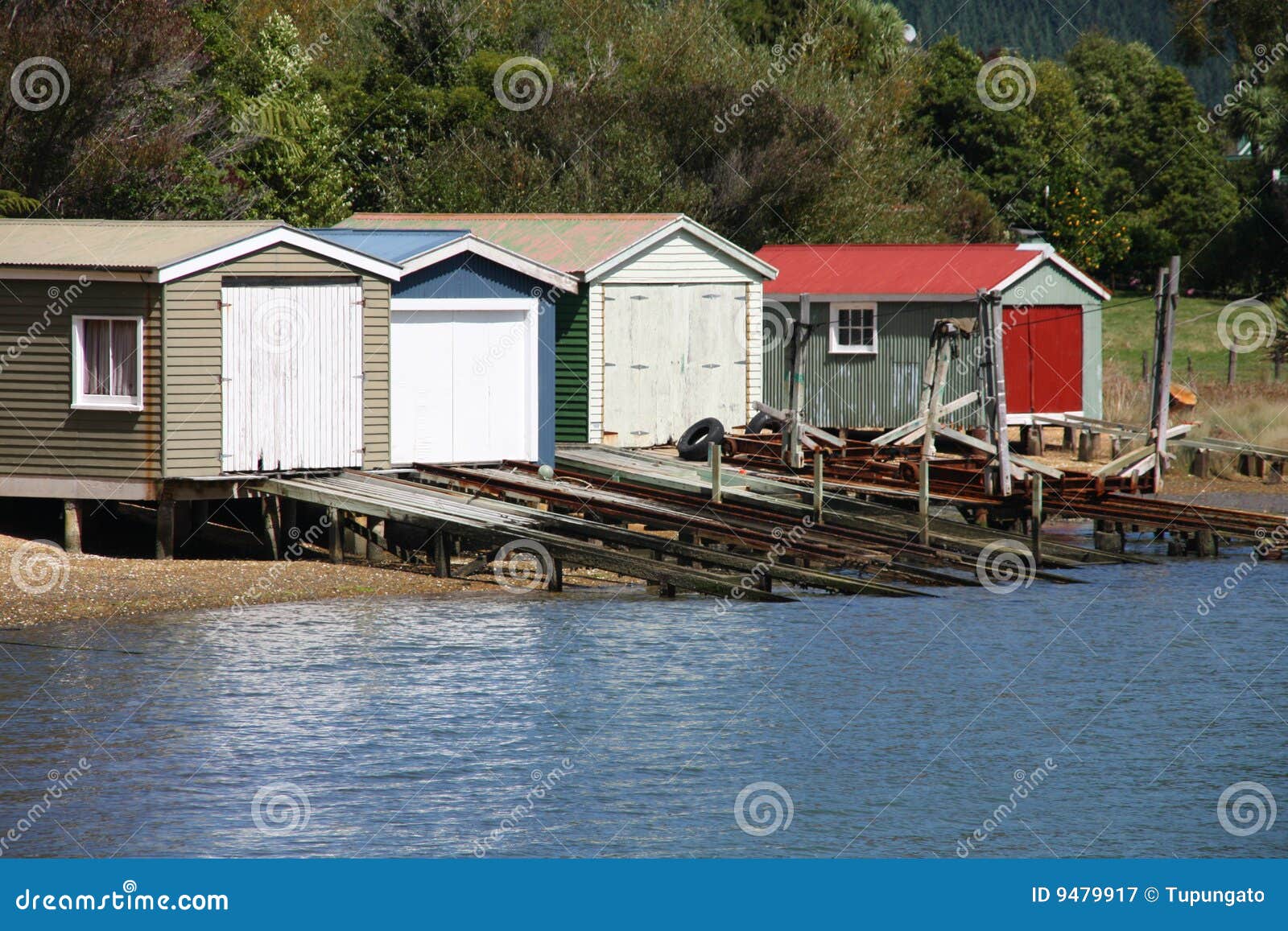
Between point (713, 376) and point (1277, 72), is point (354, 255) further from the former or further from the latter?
point (1277, 72)

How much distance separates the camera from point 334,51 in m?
65.6

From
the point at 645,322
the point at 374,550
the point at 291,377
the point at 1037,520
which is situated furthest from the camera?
the point at 645,322

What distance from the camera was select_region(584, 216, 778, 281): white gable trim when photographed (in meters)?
32.1

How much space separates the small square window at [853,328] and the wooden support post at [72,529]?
58.9 feet

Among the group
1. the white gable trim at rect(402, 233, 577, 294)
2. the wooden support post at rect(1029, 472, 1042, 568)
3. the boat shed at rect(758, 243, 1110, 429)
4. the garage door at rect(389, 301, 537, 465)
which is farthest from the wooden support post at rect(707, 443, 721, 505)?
the boat shed at rect(758, 243, 1110, 429)

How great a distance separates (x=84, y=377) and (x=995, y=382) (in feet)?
45.2

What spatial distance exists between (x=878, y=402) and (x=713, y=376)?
205 inches

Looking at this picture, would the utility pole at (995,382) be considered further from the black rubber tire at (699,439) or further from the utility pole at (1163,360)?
the black rubber tire at (699,439)

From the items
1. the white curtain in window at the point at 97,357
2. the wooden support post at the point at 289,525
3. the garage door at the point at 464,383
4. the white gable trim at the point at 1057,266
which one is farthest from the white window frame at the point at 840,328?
the white curtain in window at the point at 97,357

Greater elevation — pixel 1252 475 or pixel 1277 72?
pixel 1277 72

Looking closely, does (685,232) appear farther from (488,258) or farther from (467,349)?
(467,349)

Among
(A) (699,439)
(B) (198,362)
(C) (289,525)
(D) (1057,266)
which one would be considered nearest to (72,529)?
(B) (198,362)

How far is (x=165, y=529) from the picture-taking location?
24.5 meters

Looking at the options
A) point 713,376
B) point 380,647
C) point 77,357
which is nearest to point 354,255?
point 77,357
